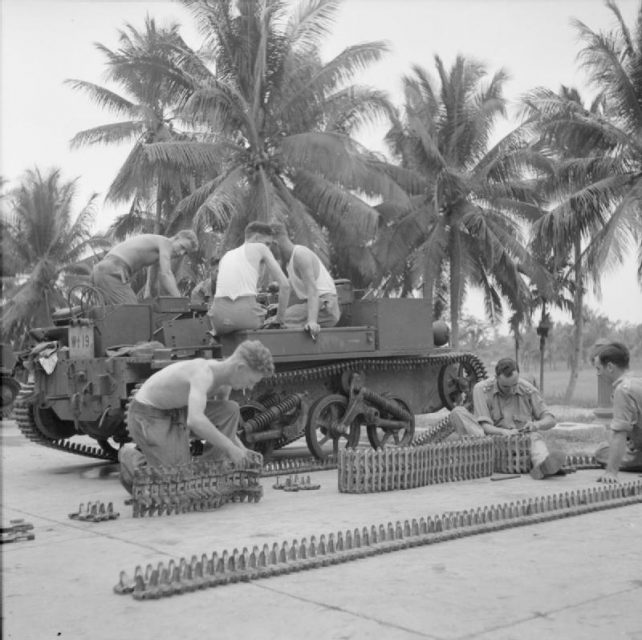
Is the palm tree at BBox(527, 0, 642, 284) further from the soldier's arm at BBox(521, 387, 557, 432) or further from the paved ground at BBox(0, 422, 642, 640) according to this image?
the paved ground at BBox(0, 422, 642, 640)

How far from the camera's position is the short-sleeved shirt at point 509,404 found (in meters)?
9.18

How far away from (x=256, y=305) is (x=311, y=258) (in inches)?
39.9

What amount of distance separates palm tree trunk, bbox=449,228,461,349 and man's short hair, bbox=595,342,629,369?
71.0 ft

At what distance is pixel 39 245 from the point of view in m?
35.9

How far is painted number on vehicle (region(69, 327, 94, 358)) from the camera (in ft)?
32.0

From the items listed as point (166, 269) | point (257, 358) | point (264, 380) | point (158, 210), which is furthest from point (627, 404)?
point (158, 210)

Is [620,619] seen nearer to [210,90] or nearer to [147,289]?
[147,289]

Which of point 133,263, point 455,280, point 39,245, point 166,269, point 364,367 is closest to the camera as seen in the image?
point 166,269

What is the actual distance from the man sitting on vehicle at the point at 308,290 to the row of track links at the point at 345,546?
3.55 metres

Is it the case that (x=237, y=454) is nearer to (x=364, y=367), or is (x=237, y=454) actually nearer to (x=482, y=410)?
(x=482, y=410)

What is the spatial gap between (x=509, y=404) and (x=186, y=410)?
322cm

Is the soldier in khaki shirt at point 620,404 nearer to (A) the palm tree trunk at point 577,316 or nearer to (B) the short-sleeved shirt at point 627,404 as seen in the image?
(B) the short-sleeved shirt at point 627,404

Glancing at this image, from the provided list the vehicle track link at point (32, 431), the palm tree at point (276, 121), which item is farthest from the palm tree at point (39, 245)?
the vehicle track link at point (32, 431)

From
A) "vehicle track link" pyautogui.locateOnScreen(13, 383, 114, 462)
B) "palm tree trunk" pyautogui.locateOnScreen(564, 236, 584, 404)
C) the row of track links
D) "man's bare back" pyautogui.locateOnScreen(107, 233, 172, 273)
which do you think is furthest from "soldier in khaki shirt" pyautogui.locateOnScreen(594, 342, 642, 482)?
"palm tree trunk" pyautogui.locateOnScreen(564, 236, 584, 404)
